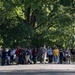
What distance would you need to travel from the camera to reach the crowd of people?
29750mm

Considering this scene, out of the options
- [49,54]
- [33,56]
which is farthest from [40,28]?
[33,56]

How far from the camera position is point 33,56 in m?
31.1

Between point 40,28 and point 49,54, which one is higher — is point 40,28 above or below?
above

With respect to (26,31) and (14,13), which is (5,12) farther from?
(26,31)

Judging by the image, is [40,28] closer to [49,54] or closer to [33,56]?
[49,54]

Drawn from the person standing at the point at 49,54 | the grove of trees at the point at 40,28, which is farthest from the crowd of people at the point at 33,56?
the grove of trees at the point at 40,28

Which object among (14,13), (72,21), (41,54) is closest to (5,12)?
(14,13)

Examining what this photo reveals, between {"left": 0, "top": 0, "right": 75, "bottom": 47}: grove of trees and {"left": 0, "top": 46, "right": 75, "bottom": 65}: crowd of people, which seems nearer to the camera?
{"left": 0, "top": 46, "right": 75, "bottom": 65}: crowd of people

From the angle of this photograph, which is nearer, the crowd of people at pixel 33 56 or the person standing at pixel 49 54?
the crowd of people at pixel 33 56

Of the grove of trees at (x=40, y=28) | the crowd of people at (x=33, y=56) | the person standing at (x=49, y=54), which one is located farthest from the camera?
the grove of trees at (x=40, y=28)

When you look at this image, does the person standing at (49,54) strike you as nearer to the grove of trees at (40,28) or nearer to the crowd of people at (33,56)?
the crowd of people at (33,56)

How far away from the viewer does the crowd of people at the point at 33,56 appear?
2975cm

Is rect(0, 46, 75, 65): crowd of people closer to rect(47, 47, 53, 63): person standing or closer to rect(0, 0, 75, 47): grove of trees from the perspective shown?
rect(47, 47, 53, 63): person standing

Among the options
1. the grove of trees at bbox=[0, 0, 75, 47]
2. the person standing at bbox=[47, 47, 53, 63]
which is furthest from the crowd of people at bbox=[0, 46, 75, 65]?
the grove of trees at bbox=[0, 0, 75, 47]
